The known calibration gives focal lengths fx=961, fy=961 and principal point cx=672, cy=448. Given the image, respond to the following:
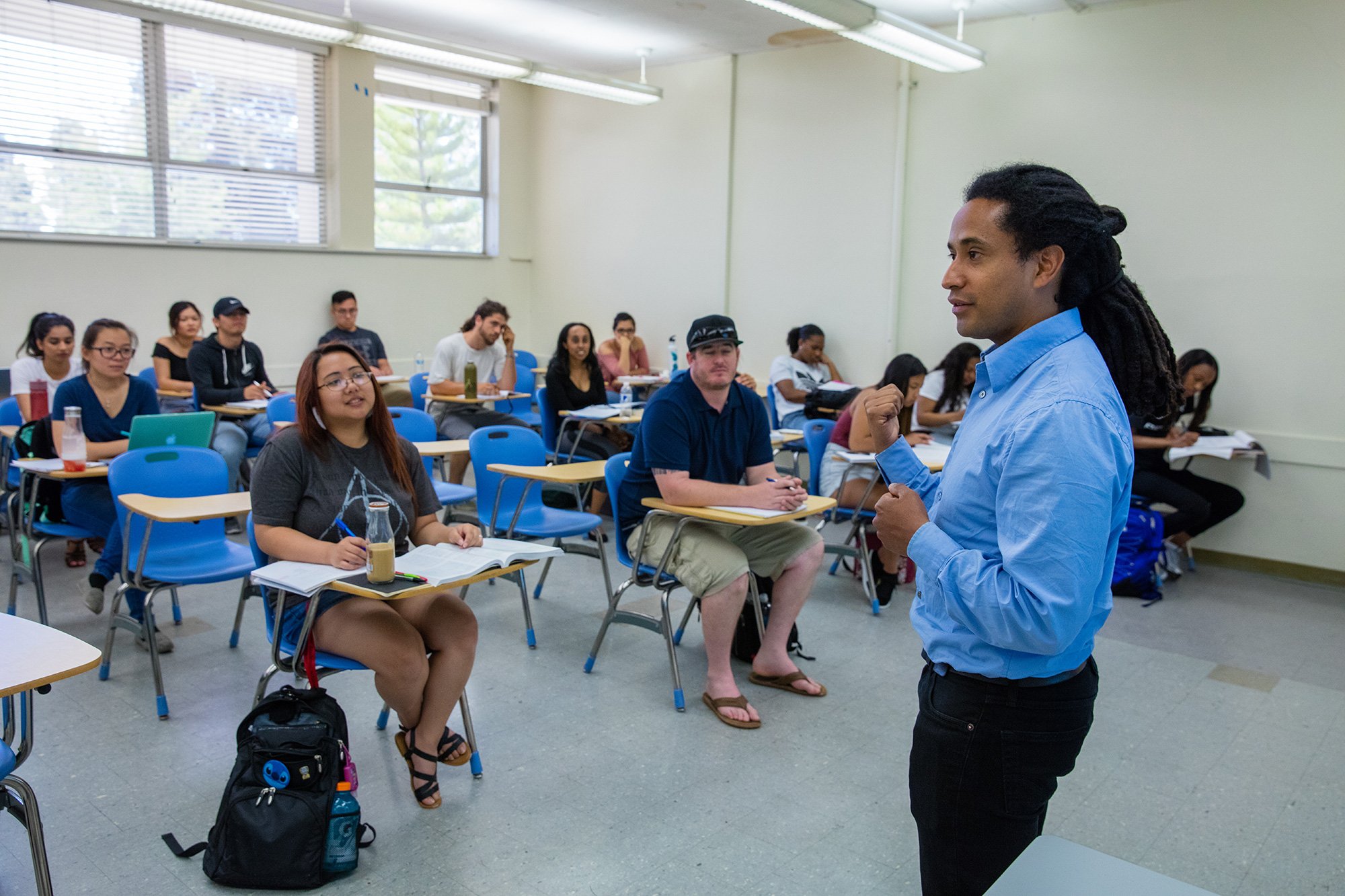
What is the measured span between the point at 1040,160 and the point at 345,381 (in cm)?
501

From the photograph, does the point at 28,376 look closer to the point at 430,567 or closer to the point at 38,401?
the point at 38,401

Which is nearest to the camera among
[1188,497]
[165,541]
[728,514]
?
[728,514]

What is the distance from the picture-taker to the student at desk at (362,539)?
2.51 meters

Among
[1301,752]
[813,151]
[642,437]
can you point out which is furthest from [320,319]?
[1301,752]

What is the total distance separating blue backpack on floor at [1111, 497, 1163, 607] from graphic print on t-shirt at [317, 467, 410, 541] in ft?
12.3

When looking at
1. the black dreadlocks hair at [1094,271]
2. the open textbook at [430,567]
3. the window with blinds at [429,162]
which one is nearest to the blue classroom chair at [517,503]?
the open textbook at [430,567]

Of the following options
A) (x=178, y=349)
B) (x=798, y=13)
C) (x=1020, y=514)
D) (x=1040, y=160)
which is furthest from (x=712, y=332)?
(x=178, y=349)

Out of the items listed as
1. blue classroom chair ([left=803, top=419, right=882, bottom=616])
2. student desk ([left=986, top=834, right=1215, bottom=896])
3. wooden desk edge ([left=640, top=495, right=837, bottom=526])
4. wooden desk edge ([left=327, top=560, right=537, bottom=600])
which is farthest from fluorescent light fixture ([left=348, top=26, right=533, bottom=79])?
student desk ([left=986, top=834, right=1215, bottom=896])

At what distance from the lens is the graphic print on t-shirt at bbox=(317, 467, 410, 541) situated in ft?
8.68

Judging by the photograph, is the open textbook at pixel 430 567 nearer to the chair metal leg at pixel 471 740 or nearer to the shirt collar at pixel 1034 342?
the chair metal leg at pixel 471 740

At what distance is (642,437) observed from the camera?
340 cm

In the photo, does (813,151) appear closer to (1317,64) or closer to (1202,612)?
(1317,64)

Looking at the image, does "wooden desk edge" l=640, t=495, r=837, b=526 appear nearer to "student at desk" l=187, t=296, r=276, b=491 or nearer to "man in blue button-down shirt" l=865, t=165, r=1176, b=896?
"man in blue button-down shirt" l=865, t=165, r=1176, b=896

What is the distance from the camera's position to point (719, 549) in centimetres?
332
